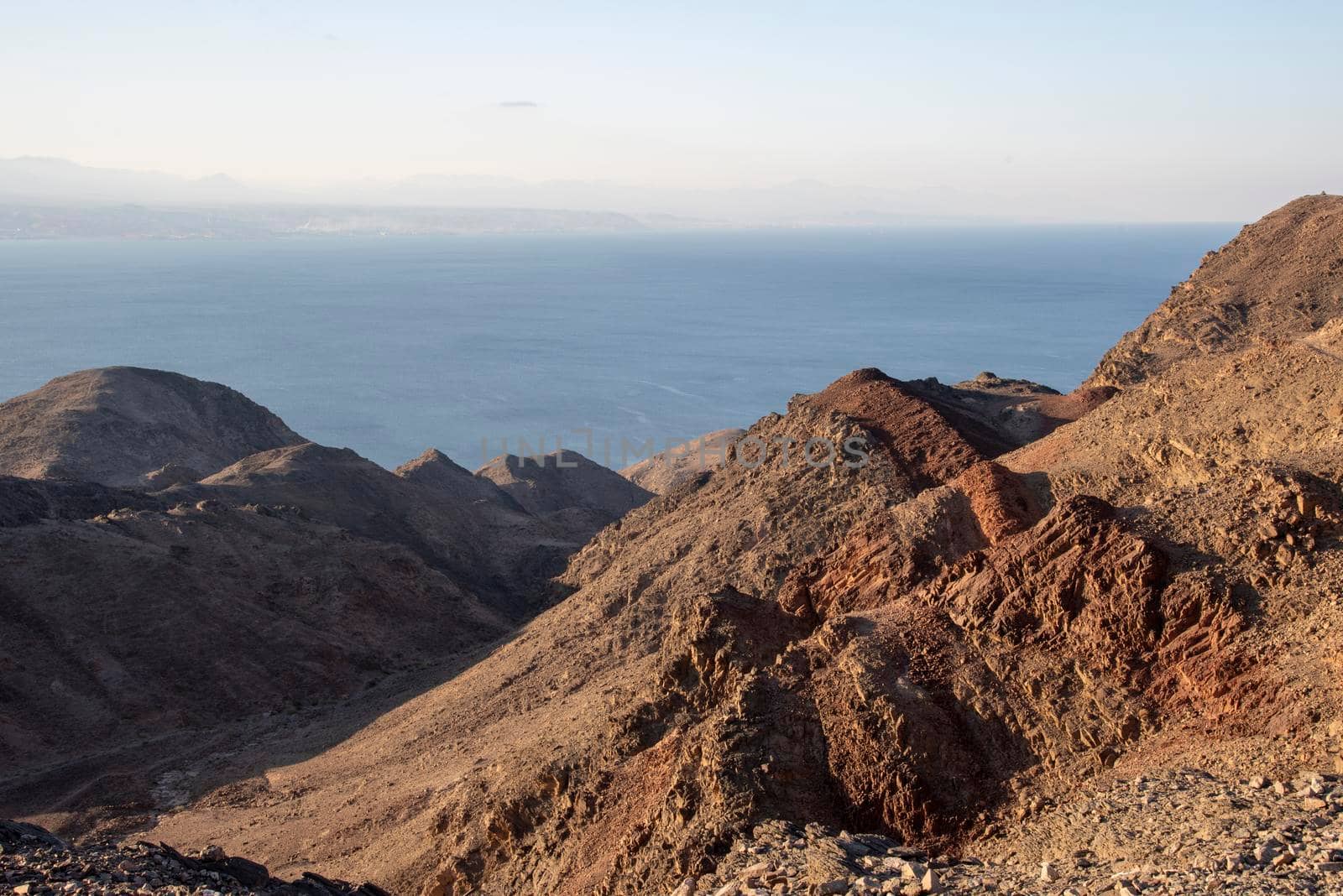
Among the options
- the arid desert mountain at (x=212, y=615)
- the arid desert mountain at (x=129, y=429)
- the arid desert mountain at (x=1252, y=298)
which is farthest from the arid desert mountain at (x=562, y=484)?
the arid desert mountain at (x=1252, y=298)

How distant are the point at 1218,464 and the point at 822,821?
923cm

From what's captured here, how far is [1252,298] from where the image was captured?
47844 mm

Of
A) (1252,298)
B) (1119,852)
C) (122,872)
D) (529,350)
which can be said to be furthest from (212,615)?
(529,350)

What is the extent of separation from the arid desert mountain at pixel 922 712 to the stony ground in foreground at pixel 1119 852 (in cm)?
4

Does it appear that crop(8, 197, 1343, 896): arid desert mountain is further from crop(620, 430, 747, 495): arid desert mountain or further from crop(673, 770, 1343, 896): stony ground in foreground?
crop(620, 430, 747, 495): arid desert mountain

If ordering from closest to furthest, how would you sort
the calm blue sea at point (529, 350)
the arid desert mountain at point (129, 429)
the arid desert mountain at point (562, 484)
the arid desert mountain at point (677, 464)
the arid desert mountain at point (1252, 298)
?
the arid desert mountain at point (1252, 298) → the arid desert mountain at point (129, 429) → the arid desert mountain at point (562, 484) → the arid desert mountain at point (677, 464) → the calm blue sea at point (529, 350)

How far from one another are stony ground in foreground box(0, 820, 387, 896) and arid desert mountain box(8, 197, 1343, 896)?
11.2 feet

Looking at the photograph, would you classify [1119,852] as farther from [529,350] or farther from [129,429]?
[529,350]

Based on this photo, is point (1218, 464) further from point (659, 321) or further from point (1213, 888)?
point (659, 321)

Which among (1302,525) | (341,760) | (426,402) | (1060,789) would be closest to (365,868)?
(341,760)

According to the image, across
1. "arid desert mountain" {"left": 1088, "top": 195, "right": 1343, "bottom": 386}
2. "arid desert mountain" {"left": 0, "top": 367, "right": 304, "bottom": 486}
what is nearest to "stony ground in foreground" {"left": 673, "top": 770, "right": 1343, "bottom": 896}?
"arid desert mountain" {"left": 1088, "top": 195, "right": 1343, "bottom": 386}

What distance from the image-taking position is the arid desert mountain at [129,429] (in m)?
55.9

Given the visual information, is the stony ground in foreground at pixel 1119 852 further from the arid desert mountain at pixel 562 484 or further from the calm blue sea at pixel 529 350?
the calm blue sea at pixel 529 350

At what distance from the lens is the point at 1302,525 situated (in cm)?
1627
